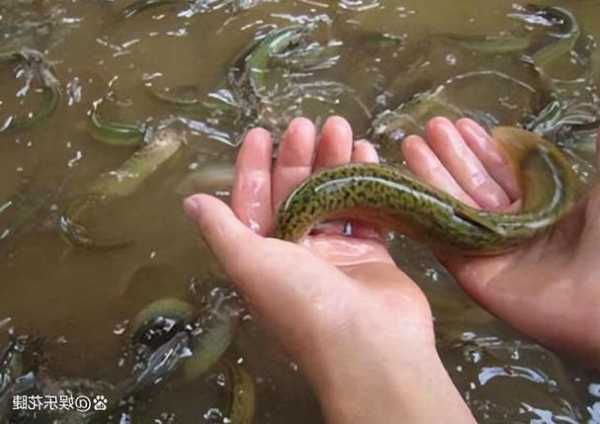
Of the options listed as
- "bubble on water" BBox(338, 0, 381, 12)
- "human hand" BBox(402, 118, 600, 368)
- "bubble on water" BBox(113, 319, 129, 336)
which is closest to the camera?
"human hand" BBox(402, 118, 600, 368)

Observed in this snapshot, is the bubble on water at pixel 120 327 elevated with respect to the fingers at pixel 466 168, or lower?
lower

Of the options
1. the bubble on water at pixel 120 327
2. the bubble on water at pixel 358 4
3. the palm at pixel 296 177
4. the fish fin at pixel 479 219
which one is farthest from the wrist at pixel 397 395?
the bubble on water at pixel 358 4

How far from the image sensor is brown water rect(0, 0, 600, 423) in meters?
1.99

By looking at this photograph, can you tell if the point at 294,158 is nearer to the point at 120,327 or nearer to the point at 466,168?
the point at 466,168

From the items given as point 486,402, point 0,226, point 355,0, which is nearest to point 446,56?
point 355,0

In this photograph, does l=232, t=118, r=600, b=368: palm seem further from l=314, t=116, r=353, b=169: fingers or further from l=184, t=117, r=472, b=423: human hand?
l=184, t=117, r=472, b=423: human hand

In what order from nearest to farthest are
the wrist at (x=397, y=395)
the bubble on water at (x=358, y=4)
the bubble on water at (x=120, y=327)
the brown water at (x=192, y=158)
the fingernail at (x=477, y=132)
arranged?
1. the wrist at (x=397, y=395)
2. the brown water at (x=192, y=158)
3. the bubble on water at (x=120, y=327)
4. the fingernail at (x=477, y=132)
5. the bubble on water at (x=358, y=4)

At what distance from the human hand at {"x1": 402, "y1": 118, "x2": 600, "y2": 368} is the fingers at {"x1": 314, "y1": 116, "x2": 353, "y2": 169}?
242mm

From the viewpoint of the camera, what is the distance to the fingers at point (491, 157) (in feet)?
7.13

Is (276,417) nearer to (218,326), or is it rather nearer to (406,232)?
(218,326)

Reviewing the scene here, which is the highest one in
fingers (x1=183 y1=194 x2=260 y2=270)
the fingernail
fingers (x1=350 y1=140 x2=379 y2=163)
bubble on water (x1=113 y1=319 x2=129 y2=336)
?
fingers (x1=183 y1=194 x2=260 y2=270)

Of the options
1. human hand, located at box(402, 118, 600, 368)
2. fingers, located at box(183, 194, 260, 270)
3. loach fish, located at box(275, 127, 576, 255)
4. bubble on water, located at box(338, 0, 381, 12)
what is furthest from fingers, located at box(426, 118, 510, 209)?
bubble on water, located at box(338, 0, 381, 12)

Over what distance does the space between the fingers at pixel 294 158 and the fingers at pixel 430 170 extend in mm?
328

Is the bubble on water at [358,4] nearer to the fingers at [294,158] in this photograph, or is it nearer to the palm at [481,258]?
the palm at [481,258]
